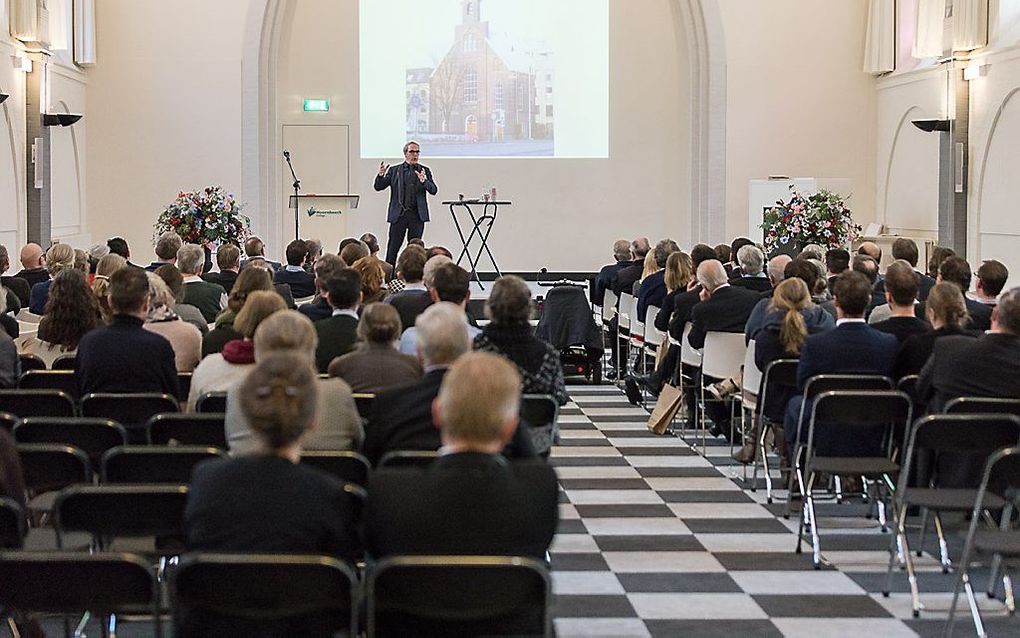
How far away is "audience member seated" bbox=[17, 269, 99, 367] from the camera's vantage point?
6.79 metres

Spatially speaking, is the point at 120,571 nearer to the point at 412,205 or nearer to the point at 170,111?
the point at 412,205

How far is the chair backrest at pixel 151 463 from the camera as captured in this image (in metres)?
4.42

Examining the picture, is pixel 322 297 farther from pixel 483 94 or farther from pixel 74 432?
pixel 483 94

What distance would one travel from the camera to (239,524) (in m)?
3.30

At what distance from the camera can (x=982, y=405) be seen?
5551mm

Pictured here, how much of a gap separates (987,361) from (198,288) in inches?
201

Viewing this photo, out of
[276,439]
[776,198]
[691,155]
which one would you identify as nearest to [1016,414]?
[276,439]

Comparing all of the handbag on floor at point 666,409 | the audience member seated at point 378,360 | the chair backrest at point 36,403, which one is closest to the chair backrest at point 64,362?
the chair backrest at point 36,403

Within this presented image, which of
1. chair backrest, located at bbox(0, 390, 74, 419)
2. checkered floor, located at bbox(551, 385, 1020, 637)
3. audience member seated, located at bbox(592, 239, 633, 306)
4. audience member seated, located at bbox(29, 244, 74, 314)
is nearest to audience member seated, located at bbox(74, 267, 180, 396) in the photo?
chair backrest, located at bbox(0, 390, 74, 419)

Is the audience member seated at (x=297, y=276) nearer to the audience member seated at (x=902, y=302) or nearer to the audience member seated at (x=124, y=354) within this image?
the audience member seated at (x=124, y=354)

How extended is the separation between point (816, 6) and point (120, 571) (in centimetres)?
1600

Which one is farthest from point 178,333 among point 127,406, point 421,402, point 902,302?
point 902,302

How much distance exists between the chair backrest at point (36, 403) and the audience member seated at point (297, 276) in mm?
5004

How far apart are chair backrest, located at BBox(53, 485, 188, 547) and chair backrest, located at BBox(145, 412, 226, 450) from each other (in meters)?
1.11
